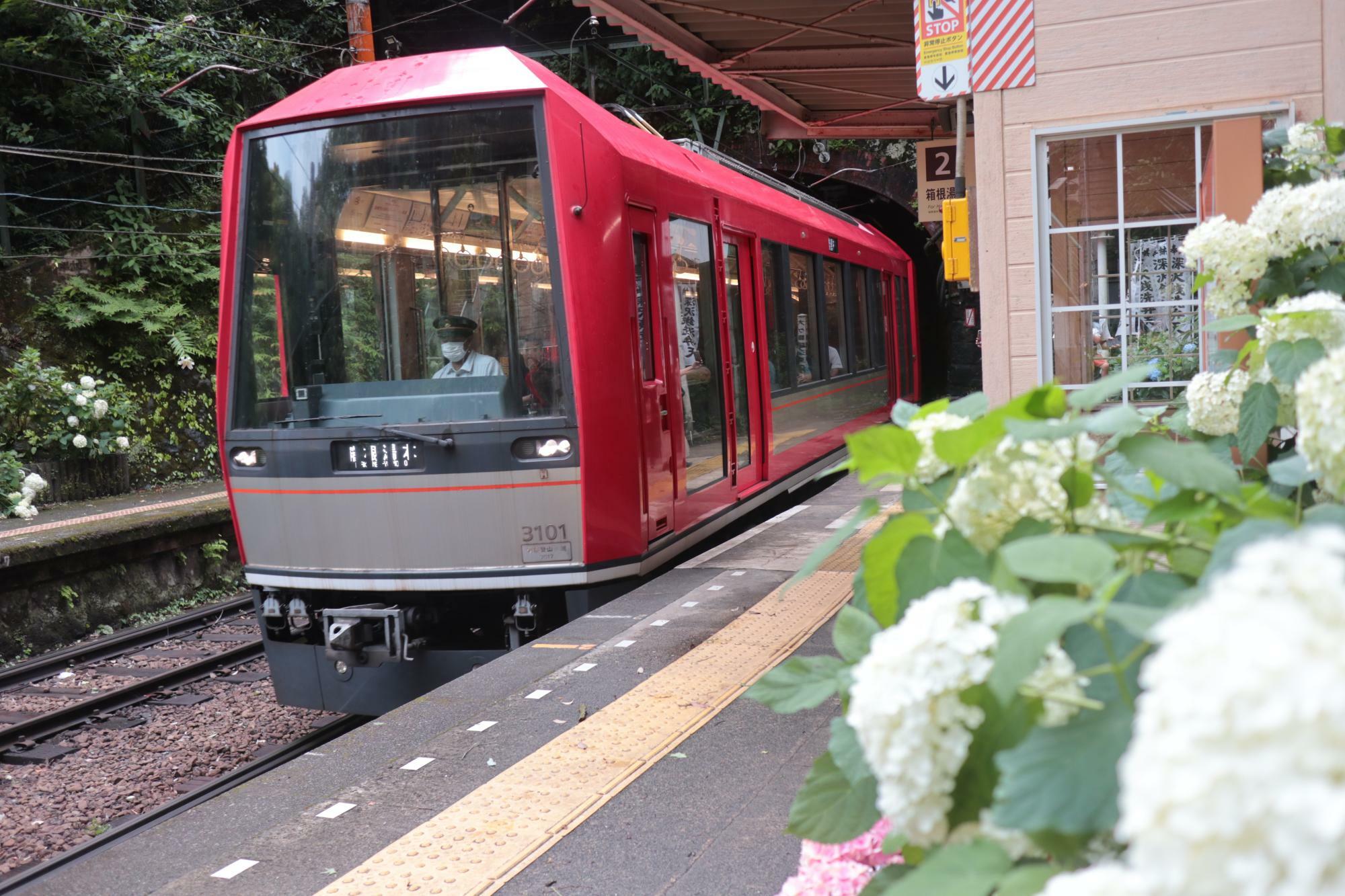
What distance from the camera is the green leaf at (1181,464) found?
3.58 feet

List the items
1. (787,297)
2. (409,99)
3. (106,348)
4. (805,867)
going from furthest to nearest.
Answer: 1. (106,348)
2. (787,297)
3. (409,99)
4. (805,867)

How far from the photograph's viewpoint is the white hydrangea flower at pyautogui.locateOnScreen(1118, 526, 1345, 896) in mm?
579

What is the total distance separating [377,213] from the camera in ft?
18.8

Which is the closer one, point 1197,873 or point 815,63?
point 1197,873

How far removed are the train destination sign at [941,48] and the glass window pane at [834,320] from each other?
4986mm

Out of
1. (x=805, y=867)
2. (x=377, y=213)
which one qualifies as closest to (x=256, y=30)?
(x=377, y=213)

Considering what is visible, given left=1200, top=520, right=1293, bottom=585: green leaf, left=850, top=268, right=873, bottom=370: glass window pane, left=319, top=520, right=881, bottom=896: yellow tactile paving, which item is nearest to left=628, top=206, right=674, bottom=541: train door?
left=319, top=520, right=881, bottom=896: yellow tactile paving

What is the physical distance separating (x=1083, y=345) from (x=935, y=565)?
3.98 metres

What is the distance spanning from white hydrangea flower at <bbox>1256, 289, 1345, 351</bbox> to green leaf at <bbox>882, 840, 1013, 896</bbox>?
97cm

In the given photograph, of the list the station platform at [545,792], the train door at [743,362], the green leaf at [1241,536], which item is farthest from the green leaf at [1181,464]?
the train door at [743,362]

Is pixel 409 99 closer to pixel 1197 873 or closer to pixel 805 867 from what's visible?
pixel 805 867

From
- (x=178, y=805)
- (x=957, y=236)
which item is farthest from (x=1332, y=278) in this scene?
(x=957, y=236)

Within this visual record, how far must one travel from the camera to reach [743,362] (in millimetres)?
8055

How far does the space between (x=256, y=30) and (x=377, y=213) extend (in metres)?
15.0
